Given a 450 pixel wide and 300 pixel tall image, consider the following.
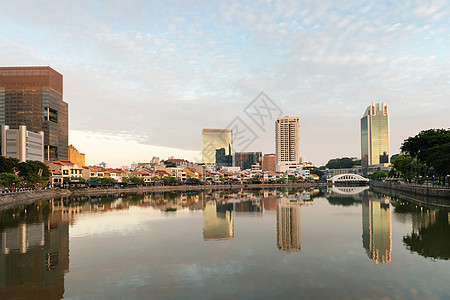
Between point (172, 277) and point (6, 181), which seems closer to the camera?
point (172, 277)

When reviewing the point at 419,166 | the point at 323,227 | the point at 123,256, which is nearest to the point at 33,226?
the point at 123,256

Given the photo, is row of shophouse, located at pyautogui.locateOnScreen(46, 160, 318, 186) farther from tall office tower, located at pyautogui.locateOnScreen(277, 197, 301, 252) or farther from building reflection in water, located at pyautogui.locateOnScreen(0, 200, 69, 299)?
tall office tower, located at pyautogui.locateOnScreen(277, 197, 301, 252)

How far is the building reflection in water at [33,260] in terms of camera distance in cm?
1530

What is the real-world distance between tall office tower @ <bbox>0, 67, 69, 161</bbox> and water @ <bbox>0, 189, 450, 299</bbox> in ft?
507

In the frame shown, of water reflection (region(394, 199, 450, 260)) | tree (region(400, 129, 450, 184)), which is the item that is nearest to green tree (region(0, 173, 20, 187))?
water reflection (region(394, 199, 450, 260))

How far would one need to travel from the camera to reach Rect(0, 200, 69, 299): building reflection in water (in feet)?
50.2

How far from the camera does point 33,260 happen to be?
20203 mm

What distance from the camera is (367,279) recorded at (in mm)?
16406

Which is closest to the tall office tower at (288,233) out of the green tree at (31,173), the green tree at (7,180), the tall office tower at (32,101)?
the green tree at (7,180)

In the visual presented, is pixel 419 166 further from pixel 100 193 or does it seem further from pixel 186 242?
pixel 100 193

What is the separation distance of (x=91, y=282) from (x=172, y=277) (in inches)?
151

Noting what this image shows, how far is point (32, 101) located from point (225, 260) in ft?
601

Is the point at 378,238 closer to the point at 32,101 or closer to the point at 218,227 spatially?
the point at 218,227

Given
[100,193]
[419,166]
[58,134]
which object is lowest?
[100,193]
